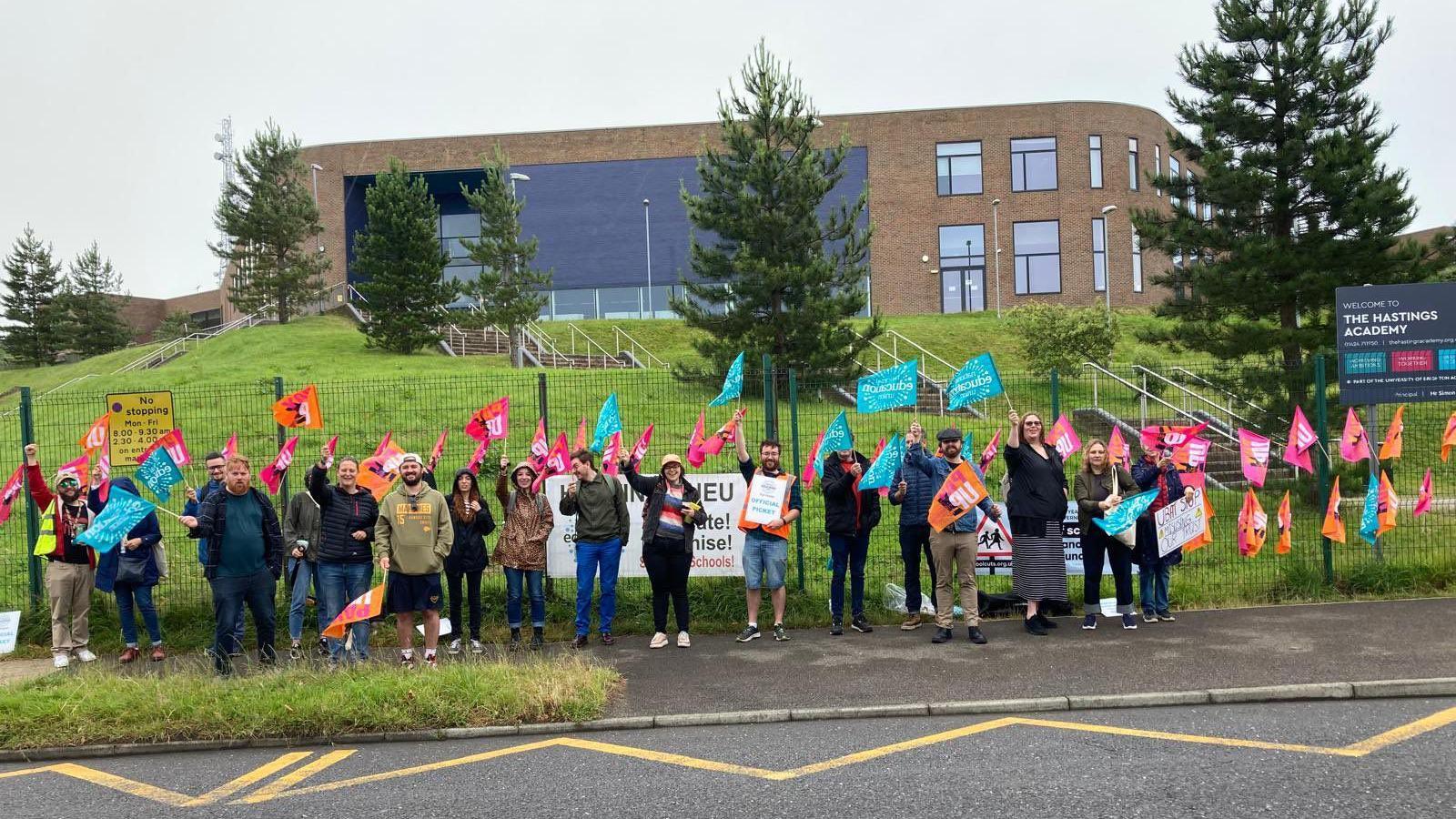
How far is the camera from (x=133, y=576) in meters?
8.99

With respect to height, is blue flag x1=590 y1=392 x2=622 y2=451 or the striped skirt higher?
blue flag x1=590 y1=392 x2=622 y2=451

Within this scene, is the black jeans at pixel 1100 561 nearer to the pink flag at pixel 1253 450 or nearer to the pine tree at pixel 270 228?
the pink flag at pixel 1253 450

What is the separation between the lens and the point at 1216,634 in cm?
859

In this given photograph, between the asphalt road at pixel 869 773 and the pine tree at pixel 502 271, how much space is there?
1095 inches

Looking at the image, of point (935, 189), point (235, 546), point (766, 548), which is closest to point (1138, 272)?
point (935, 189)

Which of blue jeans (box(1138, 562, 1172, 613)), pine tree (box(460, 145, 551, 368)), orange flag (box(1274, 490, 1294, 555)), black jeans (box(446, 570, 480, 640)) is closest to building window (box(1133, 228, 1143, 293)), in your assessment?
pine tree (box(460, 145, 551, 368))

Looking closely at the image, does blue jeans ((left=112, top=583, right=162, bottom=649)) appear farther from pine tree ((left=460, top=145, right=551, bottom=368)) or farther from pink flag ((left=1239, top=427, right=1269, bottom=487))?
pine tree ((left=460, top=145, right=551, bottom=368))

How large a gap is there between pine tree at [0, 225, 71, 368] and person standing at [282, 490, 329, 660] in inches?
1990

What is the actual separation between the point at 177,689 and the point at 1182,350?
16.6 meters

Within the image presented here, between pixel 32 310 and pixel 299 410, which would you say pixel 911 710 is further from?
pixel 32 310

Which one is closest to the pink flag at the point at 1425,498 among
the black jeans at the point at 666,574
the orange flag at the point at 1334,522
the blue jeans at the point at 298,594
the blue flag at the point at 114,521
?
the orange flag at the point at 1334,522

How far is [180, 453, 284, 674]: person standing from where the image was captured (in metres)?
7.97

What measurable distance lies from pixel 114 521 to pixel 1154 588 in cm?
901

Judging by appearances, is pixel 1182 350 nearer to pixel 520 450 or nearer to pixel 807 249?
pixel 807 249
